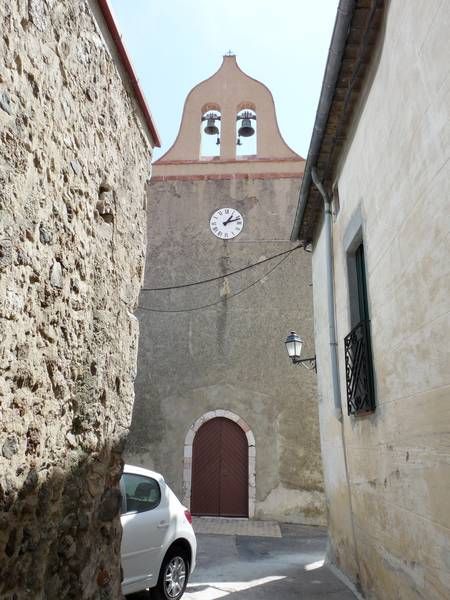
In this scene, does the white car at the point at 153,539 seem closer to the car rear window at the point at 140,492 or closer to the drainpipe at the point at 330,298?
the car rear window at the point at 140,492

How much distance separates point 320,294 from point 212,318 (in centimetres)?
574

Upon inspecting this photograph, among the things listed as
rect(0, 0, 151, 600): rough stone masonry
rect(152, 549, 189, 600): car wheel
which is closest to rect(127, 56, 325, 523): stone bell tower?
rect(152, 549, 189, 600): car wheel

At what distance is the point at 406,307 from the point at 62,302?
90.9 inches

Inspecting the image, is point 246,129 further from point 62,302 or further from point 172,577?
point 62,302

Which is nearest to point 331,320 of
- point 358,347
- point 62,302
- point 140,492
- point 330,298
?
point 330,298

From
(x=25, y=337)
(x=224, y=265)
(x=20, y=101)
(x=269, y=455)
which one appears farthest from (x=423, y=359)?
(x=224, y=265)

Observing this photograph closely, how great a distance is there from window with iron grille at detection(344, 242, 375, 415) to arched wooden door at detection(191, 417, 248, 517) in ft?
23.1

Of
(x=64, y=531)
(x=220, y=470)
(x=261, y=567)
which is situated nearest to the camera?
(x=64, y=531)

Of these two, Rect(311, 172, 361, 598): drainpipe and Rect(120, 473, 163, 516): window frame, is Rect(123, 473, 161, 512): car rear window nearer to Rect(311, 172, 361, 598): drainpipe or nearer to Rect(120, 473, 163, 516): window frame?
Rect(120, 473, 163, 516): window frame

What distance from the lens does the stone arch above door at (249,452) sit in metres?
11.4

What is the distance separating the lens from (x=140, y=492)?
15.7 ft

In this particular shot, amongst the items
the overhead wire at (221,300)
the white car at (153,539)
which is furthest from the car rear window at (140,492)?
the overhead wire at (221,300)

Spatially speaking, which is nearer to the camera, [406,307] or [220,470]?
[406,307]

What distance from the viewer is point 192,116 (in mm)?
14227
